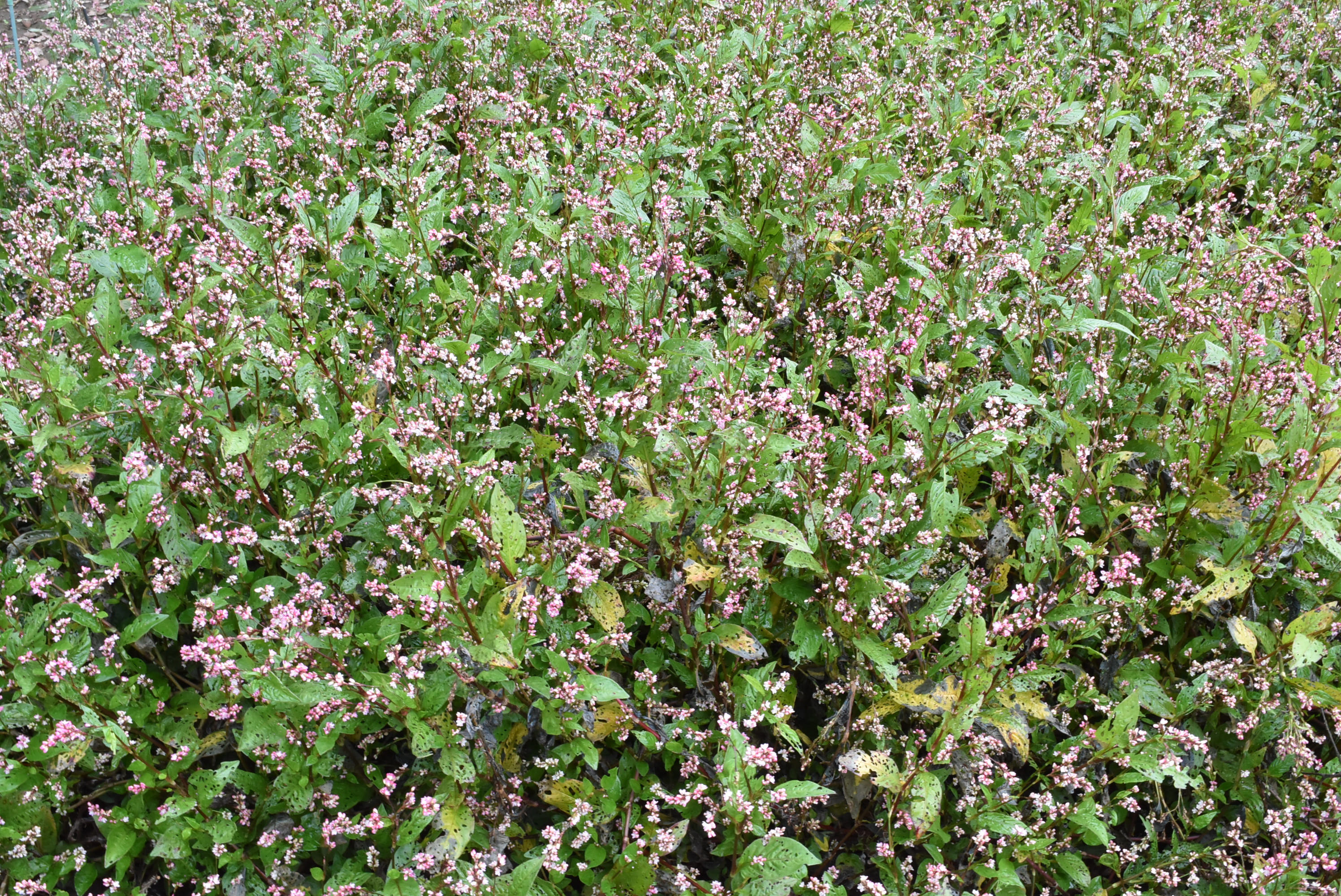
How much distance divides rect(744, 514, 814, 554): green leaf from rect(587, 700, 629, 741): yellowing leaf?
71 centimetres

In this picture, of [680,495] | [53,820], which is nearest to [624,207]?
[680,495]

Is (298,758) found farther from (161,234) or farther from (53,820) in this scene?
(161,234)

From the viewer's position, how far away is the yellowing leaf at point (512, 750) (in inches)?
120

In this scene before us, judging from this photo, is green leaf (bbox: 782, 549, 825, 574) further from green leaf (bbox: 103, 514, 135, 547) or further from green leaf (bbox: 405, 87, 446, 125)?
green leaf (bbox: 405, 87, 446, 125)

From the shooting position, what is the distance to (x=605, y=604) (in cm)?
301

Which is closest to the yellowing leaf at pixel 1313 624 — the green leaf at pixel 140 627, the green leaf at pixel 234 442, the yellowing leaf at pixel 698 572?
the yellowing leaf at pixel 698 572

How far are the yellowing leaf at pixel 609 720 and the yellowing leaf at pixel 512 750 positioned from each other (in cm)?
23

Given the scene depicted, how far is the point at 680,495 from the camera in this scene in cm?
308

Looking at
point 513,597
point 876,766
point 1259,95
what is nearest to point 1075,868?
point 876,766

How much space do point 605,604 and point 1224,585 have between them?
210 centimetres

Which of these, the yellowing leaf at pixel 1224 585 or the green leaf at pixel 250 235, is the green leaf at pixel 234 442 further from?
the yellowing leaf at pixel 1224 585

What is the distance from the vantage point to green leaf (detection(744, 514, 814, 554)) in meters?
2.83

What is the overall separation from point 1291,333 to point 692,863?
3.57 metres

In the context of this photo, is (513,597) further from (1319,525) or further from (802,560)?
(1319,525)
